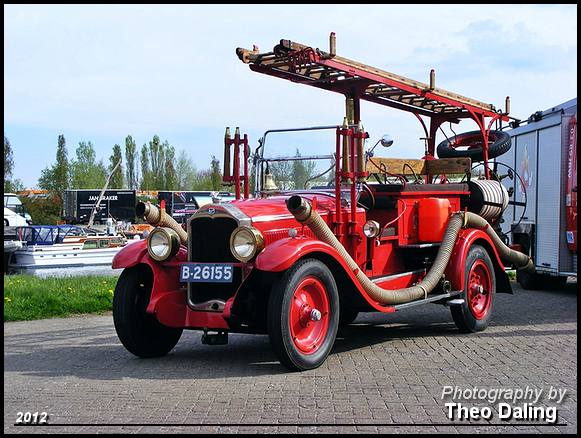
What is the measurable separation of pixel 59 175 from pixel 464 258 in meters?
39.1

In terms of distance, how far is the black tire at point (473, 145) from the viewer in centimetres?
949

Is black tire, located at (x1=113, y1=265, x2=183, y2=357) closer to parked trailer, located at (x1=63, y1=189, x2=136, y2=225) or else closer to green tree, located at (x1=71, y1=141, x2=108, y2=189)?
parked trailer, located at (x1=63, y1=189, x2=136, y2=225)

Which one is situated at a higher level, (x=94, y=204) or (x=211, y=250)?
(x=211, y=250)

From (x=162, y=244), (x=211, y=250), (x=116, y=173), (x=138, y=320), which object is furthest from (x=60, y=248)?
(x=116, y=173)

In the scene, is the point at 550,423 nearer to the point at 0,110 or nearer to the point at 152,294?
the point at 152,294

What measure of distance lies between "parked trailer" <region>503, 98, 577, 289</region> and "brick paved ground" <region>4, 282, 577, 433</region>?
2561 mm

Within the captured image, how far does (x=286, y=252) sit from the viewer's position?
18.3 ft

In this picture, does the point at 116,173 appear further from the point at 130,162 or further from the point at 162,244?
the point at 162,244

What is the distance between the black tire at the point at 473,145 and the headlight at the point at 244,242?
4873 mm

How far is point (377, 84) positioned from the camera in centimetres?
772

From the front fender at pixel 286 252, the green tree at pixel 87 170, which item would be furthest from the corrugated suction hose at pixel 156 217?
the green tree at pixel 87 170

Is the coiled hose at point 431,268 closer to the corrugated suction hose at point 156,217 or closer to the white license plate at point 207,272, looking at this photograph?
the white license plate at point 207,272

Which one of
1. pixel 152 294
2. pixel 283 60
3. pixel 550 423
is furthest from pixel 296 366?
pixel 283 60

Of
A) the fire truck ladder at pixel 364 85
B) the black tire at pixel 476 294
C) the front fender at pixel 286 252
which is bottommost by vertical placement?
the black tire at pixel 476 294
